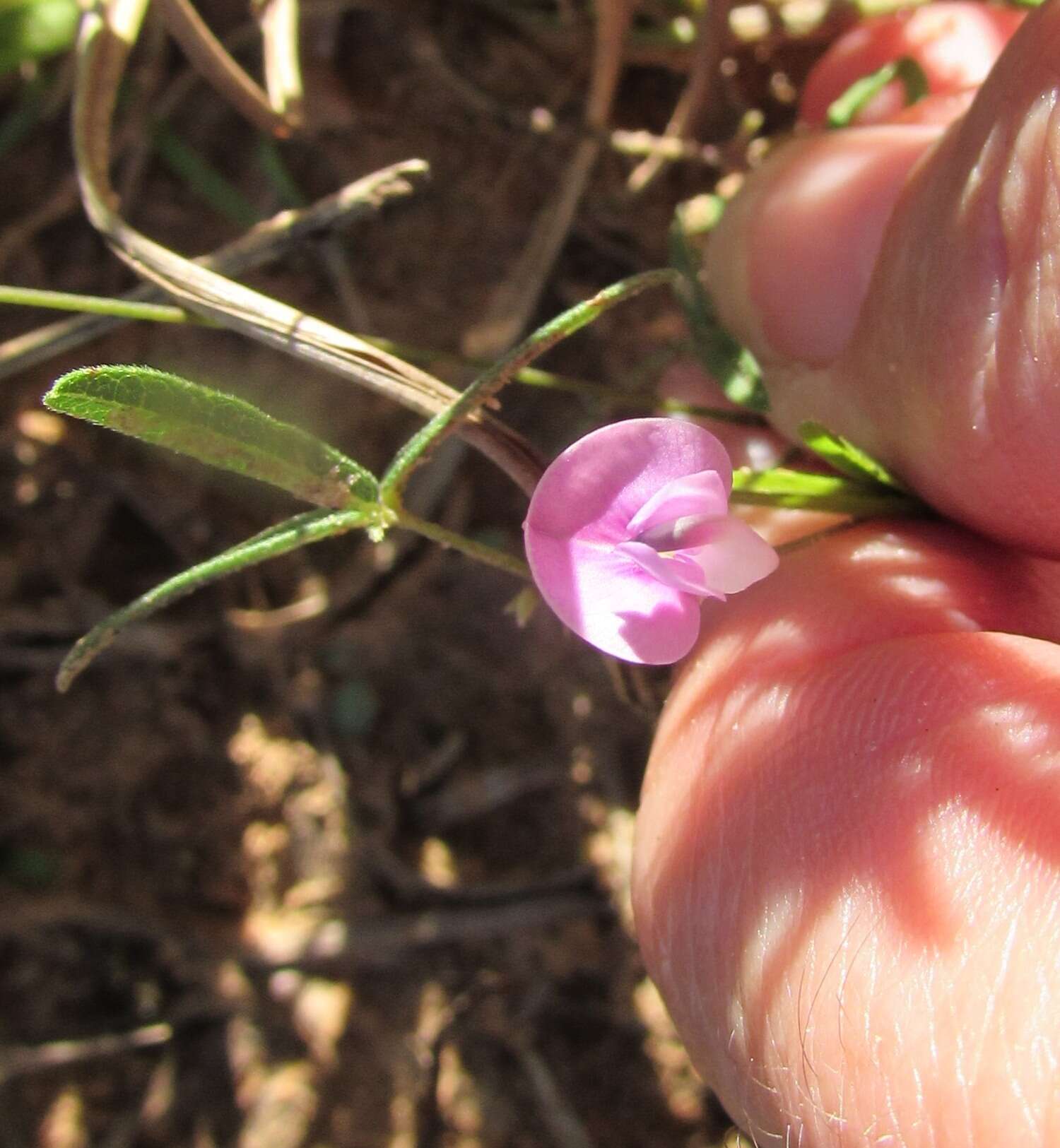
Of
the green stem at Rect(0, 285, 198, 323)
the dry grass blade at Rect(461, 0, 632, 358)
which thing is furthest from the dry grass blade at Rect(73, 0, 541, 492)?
the dry grass blade at Rect(461, 0, 632, 358)

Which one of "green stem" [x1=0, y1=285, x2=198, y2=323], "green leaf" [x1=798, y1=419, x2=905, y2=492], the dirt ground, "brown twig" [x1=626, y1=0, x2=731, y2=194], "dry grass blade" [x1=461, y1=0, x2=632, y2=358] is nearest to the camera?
"green stem" [x1=0, y1=285, x2=198, y2=323]

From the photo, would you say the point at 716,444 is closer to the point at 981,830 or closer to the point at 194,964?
the point at 981,830

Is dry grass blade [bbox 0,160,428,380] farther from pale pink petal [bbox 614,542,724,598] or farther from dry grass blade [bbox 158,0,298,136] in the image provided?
pale pink petal [bbox 614,542,724,598]

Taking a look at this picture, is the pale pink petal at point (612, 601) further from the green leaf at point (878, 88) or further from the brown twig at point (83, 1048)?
the brown twig at point (83, 1048)

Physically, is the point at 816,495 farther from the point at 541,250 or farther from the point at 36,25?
the point at 36,25

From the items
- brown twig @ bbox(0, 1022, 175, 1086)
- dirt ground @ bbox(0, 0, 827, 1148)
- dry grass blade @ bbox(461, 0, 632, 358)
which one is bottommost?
brown twig @ bbox(0, 1022, 175, 1086)

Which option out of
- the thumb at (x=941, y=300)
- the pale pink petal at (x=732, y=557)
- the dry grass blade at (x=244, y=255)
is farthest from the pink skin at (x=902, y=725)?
the dry grass blade at (x=244, y=255)
